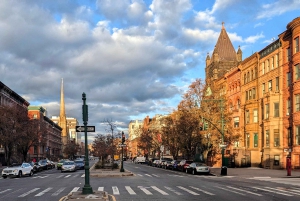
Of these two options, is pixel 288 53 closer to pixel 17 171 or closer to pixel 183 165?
pixel 183 165

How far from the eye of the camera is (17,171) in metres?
39.9

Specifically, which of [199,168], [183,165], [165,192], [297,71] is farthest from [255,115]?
[165,192]

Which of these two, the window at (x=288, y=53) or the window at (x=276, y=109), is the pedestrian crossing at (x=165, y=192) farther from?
the window at (x=276, y=109)

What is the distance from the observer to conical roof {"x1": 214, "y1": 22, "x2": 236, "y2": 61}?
85.7 meters

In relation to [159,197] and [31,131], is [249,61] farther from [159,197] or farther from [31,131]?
[159,197]

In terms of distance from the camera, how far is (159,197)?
17969 millimetres

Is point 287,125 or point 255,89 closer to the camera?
point 287,125

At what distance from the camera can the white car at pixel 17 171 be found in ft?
129

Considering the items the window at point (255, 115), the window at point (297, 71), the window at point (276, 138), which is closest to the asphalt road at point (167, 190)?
the window at point (297, 71)

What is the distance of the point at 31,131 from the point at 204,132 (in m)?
28.9

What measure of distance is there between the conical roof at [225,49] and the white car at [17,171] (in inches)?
2126

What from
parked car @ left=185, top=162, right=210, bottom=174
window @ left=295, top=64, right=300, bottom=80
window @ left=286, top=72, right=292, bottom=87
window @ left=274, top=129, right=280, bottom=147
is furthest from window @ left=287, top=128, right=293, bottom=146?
parked car @ left=185, top=162, right=210, bottom=174

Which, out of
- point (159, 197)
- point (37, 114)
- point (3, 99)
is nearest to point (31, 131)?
point (3, 99)

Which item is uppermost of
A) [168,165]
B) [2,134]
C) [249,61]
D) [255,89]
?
[249,61]
